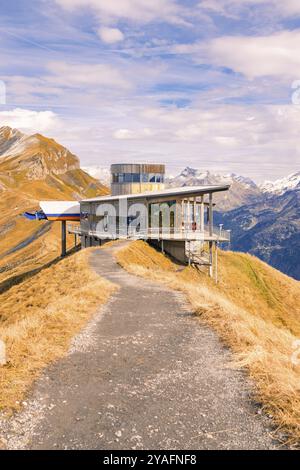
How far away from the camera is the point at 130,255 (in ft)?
127

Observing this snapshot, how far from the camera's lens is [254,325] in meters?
15.6

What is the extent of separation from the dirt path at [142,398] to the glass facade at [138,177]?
5394cm

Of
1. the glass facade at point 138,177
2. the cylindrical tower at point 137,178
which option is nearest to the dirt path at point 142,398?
the cylindrical tower at point 137,178

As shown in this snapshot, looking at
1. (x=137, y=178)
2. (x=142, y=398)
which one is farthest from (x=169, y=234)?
(x=142, y=398)

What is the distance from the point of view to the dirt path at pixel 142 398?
7465 mm

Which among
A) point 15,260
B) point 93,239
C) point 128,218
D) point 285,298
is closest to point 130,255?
point 128,218

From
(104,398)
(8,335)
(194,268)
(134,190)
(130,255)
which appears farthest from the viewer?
(134,190)

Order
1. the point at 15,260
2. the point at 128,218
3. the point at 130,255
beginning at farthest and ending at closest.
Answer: the point at 15,260 → the point at 128,218 → the point at 130,255

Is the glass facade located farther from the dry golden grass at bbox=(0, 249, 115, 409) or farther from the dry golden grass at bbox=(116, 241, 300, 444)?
the dry golden grass at bbox=(0, 249, 115, 409)

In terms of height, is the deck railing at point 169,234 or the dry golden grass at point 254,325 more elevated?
the deck railing at point 169,234

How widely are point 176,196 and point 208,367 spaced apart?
37.8m

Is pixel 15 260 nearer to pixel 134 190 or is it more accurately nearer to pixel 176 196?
pixel 134 190

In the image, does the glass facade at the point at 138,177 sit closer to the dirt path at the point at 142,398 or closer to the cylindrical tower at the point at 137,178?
the cylindrical tower at the point at 137,178

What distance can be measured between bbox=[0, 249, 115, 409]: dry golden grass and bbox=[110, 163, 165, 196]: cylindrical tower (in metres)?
40.4
